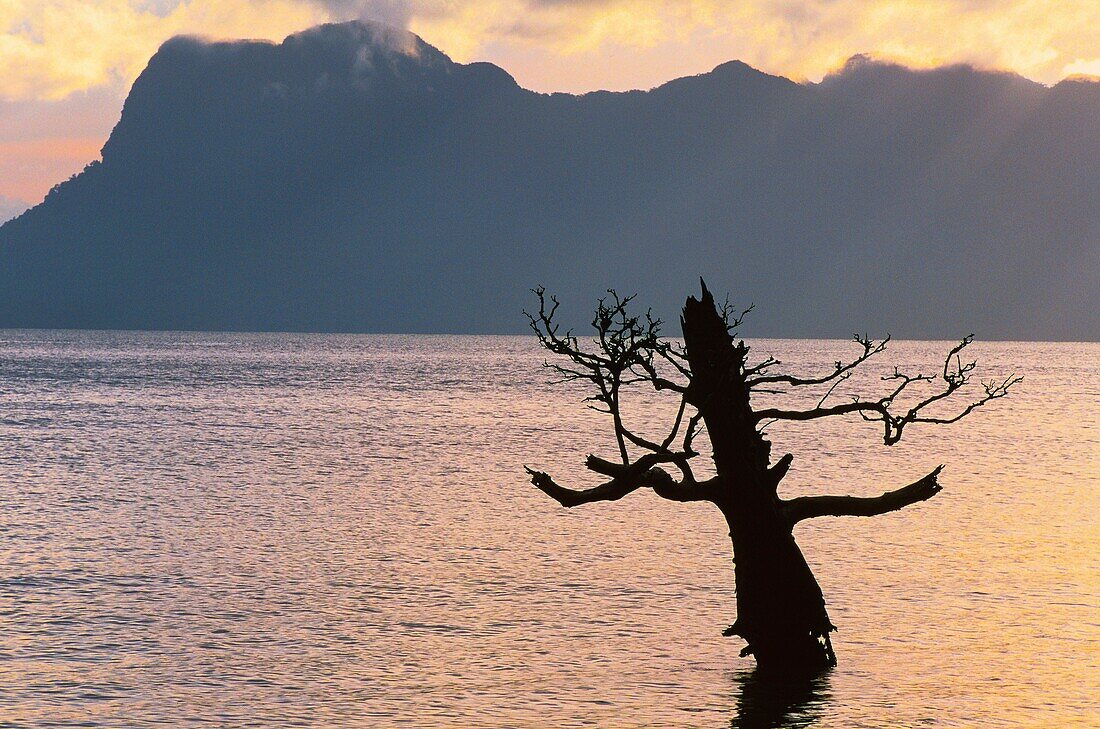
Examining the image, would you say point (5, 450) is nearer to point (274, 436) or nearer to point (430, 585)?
point (274, 436)

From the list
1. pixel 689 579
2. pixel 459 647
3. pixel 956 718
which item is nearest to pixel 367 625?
pixel 459 647

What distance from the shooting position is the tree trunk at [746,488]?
2098cm

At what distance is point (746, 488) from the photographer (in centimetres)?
2102

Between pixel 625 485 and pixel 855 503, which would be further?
pixel 855 503

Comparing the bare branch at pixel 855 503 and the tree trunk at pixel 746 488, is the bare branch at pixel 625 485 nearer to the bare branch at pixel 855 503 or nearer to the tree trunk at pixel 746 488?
the tree trunk at pixel 746 488

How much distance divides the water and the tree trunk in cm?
163

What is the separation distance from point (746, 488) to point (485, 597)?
31.5 feet

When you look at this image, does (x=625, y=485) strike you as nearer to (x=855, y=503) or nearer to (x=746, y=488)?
(x=746, y=488)

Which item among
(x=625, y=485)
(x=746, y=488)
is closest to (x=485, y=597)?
(x=625, y=485)

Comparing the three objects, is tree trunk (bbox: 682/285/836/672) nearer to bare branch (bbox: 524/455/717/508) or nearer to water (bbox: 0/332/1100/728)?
bare branch (bbox: 524/455/717/508)

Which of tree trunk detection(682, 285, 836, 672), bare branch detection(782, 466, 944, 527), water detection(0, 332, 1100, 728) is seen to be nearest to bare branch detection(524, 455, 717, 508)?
tree trunk detection(682, 285, 836, 672)

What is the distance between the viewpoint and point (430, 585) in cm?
3036

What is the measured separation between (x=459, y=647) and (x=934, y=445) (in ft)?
182

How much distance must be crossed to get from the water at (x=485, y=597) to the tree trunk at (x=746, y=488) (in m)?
1.63
